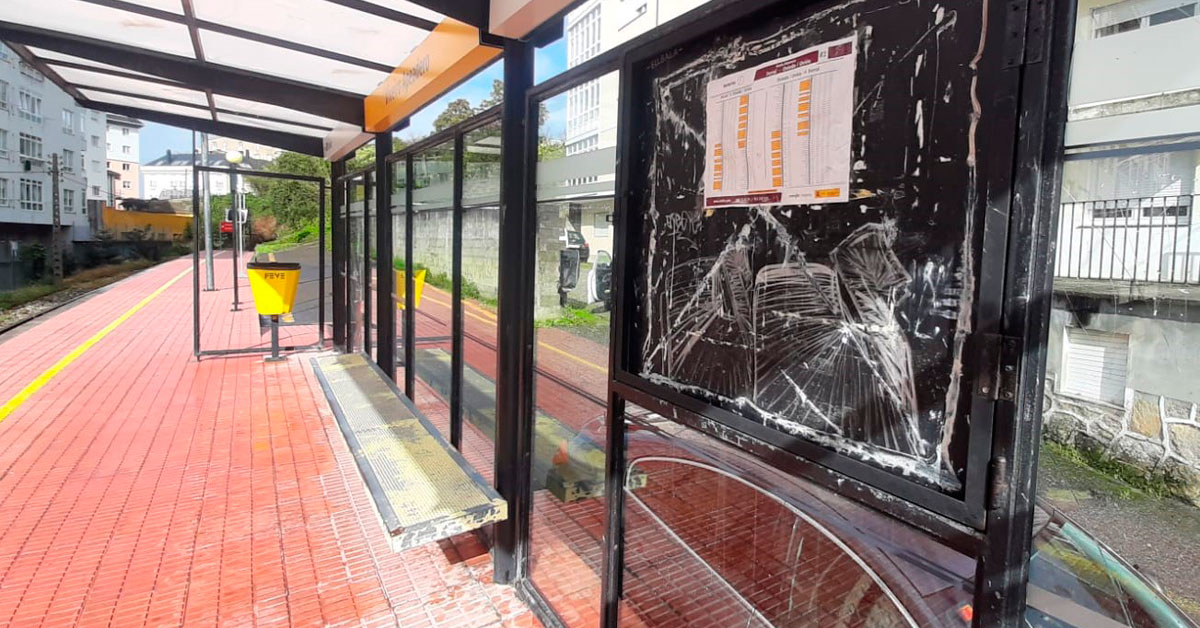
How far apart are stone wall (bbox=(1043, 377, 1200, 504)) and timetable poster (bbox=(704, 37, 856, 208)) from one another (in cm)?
53

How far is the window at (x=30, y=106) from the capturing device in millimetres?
35500

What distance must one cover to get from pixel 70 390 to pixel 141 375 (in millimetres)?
739

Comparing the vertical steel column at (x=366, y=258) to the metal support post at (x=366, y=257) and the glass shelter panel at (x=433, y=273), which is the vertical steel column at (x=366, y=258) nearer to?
the metal support post at (x=366, y=257)

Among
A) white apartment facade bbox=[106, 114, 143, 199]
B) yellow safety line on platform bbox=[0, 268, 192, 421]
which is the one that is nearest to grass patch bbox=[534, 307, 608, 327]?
yellow safety line on platform bbox=[0, 268, 192, 421]

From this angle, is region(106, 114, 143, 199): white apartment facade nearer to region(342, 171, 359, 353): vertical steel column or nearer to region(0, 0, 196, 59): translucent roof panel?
region(342, 171, 359, 353): vertical steel column

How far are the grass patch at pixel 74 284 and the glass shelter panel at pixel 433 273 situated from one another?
52.6 ft

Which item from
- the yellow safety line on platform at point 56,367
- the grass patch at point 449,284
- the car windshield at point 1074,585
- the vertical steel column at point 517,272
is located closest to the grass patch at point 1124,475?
the car windshield at point 1074,585

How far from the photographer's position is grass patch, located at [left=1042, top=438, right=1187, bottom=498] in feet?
2.87

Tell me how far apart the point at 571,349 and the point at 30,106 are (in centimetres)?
4869

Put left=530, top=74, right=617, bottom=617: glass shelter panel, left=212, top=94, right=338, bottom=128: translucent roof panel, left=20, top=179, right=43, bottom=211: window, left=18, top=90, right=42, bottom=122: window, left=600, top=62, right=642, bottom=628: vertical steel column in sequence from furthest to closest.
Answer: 1. left=20, top=179, right=43, bottom=211: window
2. left=18, top=90, right=42, bottom=122: window
3. left=212, top=94, right=338, bottom=128: translucent roof panel
4. left=530, top=74, right=617, bottom=617: glass shelter panel
5. left=600, top=62, right=642, bottom=628: vertical steel column

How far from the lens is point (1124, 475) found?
0.92 metres

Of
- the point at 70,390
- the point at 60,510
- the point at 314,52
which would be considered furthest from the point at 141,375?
the point at 314,52

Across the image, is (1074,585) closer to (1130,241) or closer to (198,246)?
(1130,241)

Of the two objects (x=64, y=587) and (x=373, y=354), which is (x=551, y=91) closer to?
(x=64, y=587)
